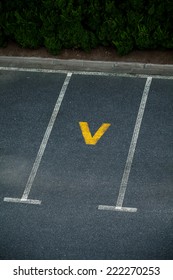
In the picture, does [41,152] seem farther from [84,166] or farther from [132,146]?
[132,146]

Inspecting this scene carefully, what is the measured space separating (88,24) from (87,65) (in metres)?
1.00

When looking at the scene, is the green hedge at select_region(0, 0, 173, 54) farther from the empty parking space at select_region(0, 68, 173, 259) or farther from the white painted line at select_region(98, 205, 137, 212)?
the white painted line at select_region(98, 205, 137, 212)

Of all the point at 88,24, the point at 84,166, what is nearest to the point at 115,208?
the point at 84,166

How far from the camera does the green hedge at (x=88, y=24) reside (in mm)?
18578

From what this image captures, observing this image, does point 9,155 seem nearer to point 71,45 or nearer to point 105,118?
point 105,118

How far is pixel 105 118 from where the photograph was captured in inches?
685

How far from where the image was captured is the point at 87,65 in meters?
19.0

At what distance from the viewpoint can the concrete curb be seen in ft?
61.5

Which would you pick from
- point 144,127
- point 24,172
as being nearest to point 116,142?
point 144,127

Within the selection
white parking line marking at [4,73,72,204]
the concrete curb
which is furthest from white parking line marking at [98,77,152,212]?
white parking line marking at [4,73,72,204]

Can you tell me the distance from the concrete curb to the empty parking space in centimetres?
31

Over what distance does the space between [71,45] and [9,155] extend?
3.88m

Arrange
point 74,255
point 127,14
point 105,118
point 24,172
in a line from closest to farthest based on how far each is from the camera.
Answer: point 74,255 → point 24,172 → point 105,118 → point 127,14

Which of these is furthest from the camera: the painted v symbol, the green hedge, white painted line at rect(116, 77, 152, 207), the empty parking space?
the green hedge
